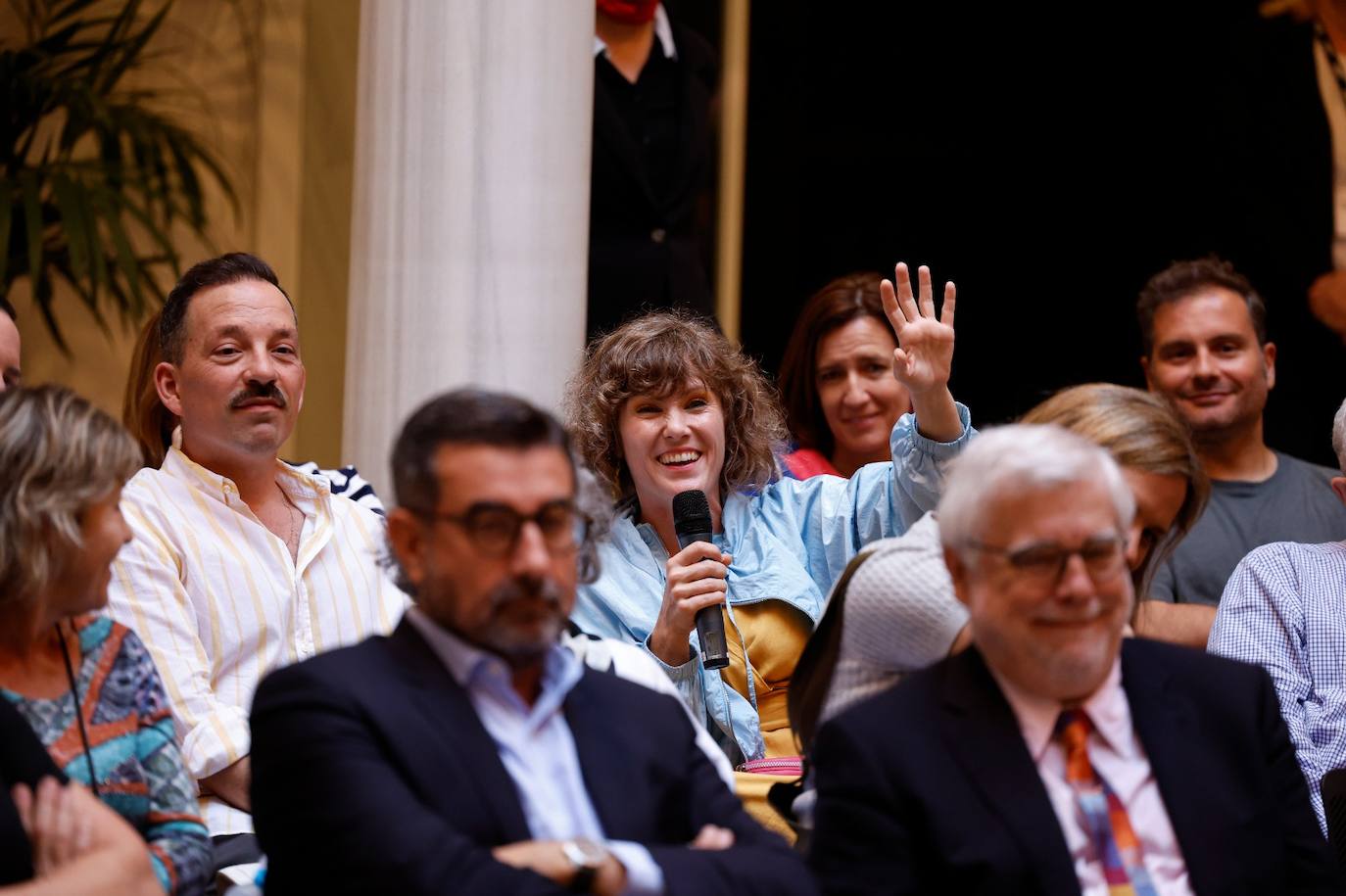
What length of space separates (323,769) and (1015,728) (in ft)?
2.65

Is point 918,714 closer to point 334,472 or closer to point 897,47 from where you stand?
point 334,472

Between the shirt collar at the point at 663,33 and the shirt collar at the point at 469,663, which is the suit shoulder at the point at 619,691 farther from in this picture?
the shirt collar at the point at 663,33

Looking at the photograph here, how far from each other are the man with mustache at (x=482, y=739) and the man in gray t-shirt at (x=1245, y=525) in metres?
2.14

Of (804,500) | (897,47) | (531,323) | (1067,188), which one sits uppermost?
(897,47)

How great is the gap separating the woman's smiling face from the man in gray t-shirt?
113 cm

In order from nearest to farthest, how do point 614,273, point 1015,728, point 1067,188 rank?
point 1015,728, point 614,273, point 1067,188

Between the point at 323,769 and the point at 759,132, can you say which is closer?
the point at 323,769

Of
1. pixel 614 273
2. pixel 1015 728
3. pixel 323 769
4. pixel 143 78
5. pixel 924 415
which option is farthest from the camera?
pixel 143 78

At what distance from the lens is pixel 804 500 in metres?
3.69

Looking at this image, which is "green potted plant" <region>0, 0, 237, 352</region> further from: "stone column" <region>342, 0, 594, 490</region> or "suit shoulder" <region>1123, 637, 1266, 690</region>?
"suit shoulder" <region>1123, 637, 1266, 690</region>

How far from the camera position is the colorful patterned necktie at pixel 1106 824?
2.18 metres

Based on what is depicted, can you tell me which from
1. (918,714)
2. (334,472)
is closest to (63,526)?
(918,714)

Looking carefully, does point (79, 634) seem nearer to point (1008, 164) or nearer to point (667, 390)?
point (667, 390)

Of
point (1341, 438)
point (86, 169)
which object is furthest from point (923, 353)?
point (86, 169)
